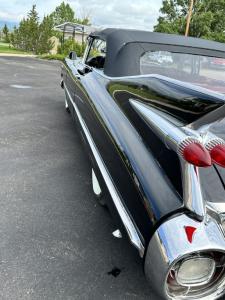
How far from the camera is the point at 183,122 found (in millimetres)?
1570

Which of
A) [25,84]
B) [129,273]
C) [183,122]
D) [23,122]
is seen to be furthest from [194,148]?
[25,84]

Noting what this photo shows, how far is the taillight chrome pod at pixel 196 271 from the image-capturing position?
146cm

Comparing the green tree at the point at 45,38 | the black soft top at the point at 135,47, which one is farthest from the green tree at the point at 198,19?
the black soft top at the point at 135,47

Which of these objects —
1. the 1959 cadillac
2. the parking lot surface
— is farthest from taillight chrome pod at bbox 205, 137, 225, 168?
the parking lot surface

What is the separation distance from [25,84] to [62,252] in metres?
7.64

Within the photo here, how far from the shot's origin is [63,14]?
2201 inches

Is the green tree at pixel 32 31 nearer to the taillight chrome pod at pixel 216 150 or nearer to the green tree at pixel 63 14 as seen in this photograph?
the taillight chrome pod at pixel 216 150

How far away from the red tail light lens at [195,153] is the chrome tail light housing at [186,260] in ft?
0.86

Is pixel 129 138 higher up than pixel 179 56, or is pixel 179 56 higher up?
pixel 179 56

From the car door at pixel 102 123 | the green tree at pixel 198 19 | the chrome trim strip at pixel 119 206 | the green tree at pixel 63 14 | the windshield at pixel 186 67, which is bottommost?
the chrome trim strip at pixel 119 206

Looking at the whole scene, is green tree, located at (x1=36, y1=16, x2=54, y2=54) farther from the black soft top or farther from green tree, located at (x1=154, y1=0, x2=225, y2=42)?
the black soft top

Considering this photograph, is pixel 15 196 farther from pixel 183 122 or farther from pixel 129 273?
pixel 183 122

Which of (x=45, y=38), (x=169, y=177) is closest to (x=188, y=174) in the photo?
(x=169, y=177)

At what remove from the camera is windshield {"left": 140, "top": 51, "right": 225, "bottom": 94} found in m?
3.20
